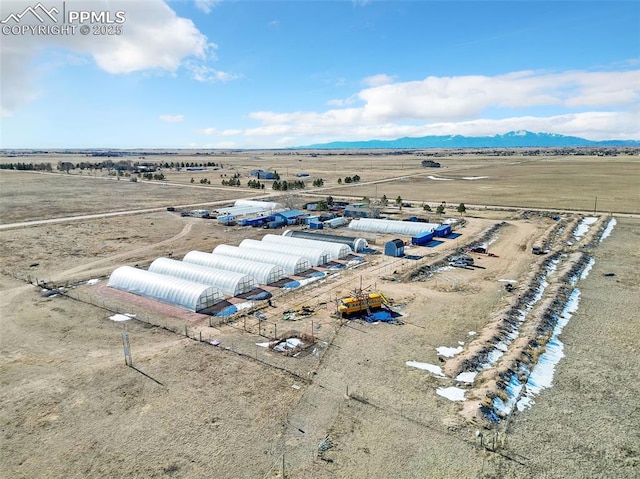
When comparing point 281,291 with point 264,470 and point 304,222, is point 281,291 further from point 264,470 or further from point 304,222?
point 304,222

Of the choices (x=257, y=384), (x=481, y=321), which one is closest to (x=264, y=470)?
(x=257, y=384)

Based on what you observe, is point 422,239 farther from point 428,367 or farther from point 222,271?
point 428,367

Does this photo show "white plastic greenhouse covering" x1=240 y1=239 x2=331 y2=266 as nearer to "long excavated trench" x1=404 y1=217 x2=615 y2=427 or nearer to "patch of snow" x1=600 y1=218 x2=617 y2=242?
"long excavated trench" x1=404 y1=217 x2=615 y2=427

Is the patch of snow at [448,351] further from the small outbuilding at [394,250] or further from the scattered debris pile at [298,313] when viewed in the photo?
the small outbuilding at [394,250]

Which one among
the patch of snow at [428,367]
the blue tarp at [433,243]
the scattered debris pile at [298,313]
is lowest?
the patch of snow at [428,367]

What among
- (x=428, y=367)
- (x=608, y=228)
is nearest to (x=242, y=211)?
(x=428, y=367)

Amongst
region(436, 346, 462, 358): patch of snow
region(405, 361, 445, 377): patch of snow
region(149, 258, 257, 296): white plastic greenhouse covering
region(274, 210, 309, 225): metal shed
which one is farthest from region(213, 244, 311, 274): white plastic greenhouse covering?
region(274, 210, 309, 225): metal shed

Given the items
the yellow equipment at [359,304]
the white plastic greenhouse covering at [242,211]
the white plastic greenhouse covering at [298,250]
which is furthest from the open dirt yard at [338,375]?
the white plastic greenhouse covering at [242,211]
